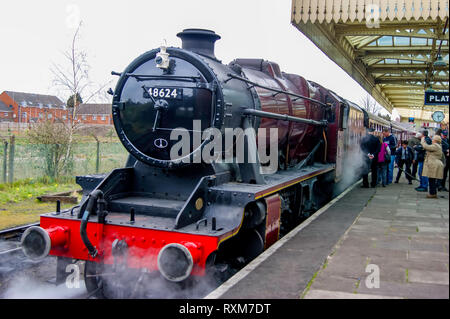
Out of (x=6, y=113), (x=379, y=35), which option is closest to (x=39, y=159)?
(x=379, y=35)

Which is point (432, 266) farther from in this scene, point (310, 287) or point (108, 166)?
point (108, 166)

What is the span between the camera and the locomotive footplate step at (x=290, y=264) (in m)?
4.15

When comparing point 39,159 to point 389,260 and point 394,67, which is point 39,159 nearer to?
point 389,260

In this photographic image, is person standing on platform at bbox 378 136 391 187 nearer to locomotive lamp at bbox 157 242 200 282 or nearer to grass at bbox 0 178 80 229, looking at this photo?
grass at bbox 0 178 80 229

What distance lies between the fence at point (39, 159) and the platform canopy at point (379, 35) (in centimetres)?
781

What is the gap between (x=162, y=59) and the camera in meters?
5.26

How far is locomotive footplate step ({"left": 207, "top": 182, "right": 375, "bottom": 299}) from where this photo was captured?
163 inches

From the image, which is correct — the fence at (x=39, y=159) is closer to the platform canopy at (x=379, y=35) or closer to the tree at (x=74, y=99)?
the tree at (x=74, y=99)

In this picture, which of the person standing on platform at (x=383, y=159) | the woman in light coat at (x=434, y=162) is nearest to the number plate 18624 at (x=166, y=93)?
the woman in light coat at (x=434, y=162)

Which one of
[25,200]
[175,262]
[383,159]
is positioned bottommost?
[25,200]

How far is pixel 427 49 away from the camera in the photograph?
14000 mm

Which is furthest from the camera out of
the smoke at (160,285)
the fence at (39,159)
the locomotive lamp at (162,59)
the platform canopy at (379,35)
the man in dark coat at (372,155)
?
the man in dark coat at (372,155)

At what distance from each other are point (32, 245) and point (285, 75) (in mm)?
5392

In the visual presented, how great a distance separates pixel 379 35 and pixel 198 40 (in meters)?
7.26
